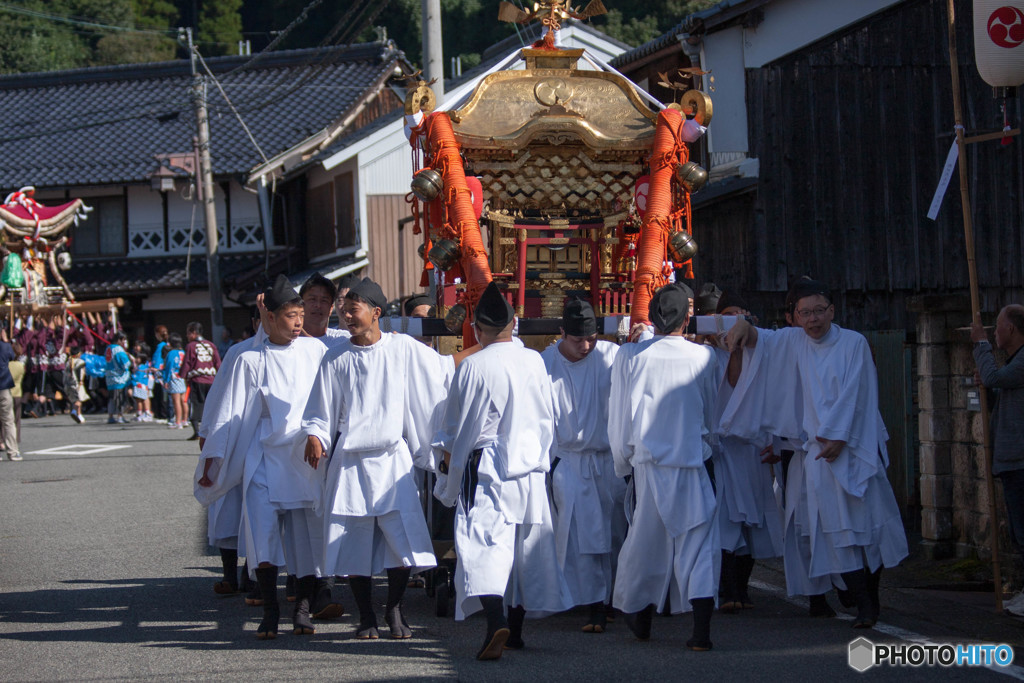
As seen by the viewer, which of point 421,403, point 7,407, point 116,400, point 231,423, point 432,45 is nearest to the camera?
point 421,403

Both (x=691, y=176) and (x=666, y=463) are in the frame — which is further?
(x=691, y=176)

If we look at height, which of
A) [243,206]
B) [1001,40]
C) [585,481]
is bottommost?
A: [585,481]

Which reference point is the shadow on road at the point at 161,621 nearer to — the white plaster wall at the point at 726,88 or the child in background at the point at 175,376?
the white plaster wall at the point at 726,88

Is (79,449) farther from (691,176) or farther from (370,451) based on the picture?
(370,451)

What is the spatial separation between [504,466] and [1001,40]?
430 cm

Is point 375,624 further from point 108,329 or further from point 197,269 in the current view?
point 197,269

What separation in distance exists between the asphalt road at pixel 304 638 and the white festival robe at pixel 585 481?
375 mm

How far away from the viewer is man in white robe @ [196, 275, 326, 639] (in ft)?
22.4

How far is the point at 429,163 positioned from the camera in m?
9.92

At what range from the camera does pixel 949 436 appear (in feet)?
29.3

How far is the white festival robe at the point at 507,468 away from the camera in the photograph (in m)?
6.33

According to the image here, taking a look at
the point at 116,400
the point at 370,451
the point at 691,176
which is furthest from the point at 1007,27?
the point at 116,400

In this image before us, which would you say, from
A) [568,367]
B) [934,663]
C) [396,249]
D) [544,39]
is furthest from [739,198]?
[396,249]

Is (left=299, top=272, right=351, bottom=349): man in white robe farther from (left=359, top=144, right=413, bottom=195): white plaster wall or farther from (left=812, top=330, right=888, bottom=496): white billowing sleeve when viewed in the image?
(left=359, top=144, right=413, bottom=195): white plaster wall
